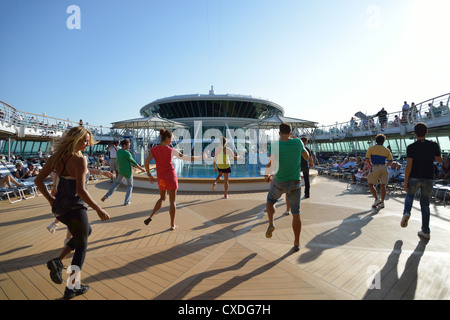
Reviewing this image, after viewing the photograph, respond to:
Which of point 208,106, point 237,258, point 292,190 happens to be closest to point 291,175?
point 292,190

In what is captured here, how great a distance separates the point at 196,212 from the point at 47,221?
3.08 meters

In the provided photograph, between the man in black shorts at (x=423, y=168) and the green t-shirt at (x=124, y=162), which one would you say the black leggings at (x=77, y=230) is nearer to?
the green t-shirt at (x=124, y=162)

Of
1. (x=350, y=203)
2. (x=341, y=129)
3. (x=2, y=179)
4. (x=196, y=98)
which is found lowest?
(x=350, y=203)

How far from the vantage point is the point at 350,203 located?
19.2ft

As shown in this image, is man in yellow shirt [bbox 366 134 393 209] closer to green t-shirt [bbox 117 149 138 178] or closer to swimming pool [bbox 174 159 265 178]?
swimming pool [bbox 174 159 265 178]

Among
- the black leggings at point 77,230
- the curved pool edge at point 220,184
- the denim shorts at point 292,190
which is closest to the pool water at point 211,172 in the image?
the curved pool edge at point 220,184

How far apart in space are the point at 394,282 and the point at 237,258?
5.58 ft

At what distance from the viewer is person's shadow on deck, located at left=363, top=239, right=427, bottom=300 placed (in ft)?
6.61

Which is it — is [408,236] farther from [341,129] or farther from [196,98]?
[196,98]

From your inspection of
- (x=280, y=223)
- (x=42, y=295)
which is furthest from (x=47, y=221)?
(x=280, y=223)

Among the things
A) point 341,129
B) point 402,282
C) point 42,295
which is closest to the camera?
point 42,295

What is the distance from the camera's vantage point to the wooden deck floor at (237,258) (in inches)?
82.9

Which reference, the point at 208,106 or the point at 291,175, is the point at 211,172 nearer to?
the point at 291,175
